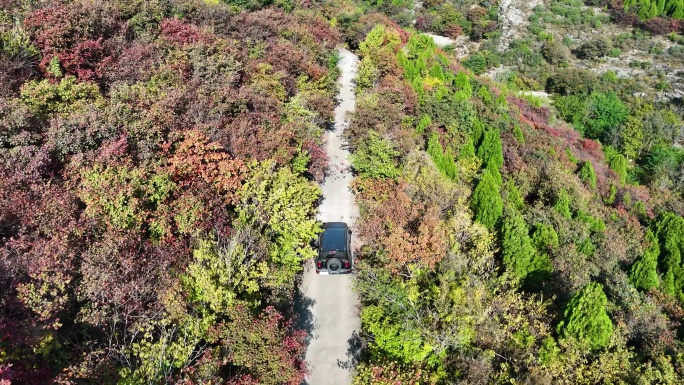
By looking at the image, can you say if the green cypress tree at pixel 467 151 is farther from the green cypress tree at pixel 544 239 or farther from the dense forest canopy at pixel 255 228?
the green cypress tree at pixel 544 239

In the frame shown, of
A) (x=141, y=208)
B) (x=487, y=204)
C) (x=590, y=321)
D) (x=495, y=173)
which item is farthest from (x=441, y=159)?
(x=141, y=208)

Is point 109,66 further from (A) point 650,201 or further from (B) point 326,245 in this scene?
(A) point 650,201

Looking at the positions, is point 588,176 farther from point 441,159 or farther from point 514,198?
point 441,159

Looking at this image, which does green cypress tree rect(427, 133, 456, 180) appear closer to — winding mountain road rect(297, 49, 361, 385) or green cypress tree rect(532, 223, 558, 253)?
winding mountain road rect(297, 49, 361, 385)

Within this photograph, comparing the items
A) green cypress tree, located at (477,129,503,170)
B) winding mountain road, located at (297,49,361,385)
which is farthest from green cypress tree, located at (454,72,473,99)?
winding mountain road, located at (297,49,361,385)

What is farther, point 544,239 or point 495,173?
point 495,173

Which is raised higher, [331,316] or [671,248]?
[331,316]
